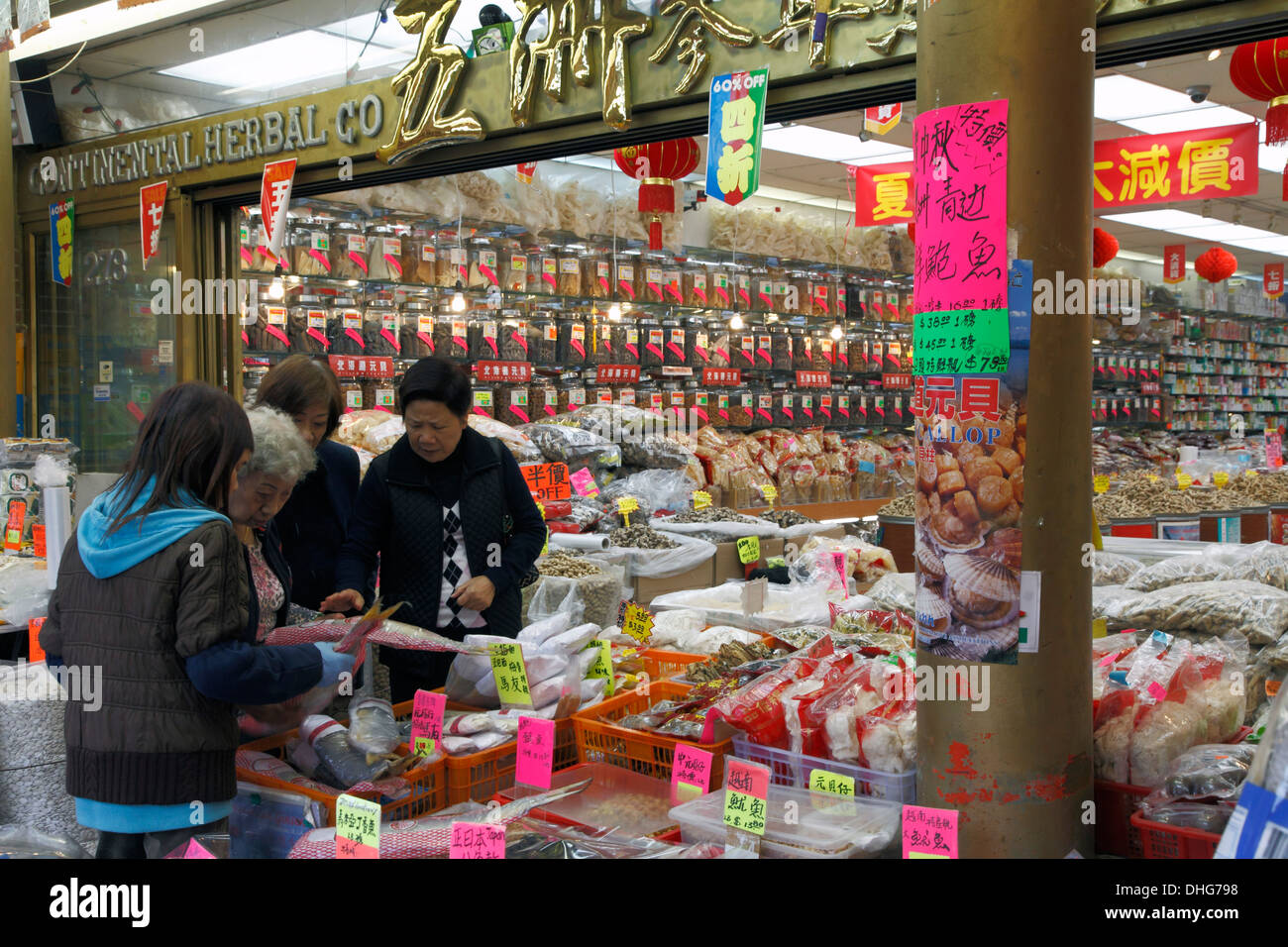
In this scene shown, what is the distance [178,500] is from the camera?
178cm

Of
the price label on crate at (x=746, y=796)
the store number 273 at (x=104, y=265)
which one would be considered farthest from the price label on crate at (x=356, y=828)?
the store number 273 at (x=104, y=265)

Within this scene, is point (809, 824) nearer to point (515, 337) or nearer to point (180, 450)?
point (180, 450)

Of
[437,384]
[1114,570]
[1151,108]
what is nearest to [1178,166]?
[1151,108]

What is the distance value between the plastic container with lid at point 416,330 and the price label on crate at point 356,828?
4728mm

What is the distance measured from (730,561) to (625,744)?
301cm

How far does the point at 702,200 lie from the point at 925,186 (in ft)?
22.0

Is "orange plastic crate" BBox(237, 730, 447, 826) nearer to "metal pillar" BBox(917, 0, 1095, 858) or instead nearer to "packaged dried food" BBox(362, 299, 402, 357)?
"metal pillar" BBox(917, 0, 1095, 858)

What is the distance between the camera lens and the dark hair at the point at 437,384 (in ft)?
8.64

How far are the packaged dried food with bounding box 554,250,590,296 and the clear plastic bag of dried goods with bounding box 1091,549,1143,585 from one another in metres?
4.13

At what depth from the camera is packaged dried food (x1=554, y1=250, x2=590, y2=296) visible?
7.10 meters

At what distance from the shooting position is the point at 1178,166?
6.34m

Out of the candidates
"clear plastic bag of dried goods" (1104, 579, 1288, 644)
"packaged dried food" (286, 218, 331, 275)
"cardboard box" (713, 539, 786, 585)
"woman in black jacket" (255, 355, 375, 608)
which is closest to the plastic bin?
"woman in black jacket" (255, 355, 375, 608)

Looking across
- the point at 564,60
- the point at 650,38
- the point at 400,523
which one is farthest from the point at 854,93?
Answer: the point at 400,523
